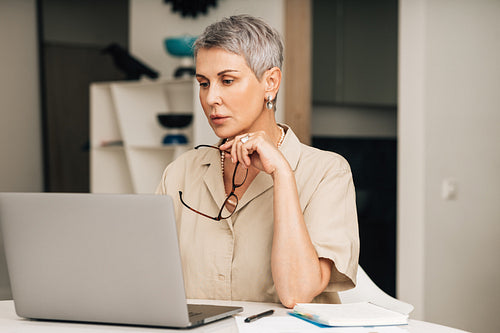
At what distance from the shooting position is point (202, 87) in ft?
5.10

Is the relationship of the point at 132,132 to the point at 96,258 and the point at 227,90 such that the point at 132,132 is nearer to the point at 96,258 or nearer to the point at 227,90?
the point at 227,90

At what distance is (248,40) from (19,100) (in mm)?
4472

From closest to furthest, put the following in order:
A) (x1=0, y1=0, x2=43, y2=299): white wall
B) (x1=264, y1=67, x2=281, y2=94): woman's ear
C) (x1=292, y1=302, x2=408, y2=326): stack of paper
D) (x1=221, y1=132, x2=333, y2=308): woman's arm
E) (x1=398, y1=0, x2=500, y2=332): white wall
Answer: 1. (x1=292, y1=302, x2=408, y2=326): stack of paper
2. (x1=221, y1=132, x2=333, y2=308): woman's arm
3. (x1=264, y1=67, x2=281, y2=94): woman's ear
4. (x1=398, y1=0, x2=500, y2=332): white wall
5. (x1=0, y1=0, x2=43, y2=299): white wall

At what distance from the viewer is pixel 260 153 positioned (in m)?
1.40

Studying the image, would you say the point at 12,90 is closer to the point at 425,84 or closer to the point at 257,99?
the point at 425,84

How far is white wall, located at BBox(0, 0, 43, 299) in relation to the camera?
5.47m

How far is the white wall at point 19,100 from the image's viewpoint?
5.47 metres

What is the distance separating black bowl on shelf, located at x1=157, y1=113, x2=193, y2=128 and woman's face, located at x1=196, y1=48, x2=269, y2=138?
2180 millimetres

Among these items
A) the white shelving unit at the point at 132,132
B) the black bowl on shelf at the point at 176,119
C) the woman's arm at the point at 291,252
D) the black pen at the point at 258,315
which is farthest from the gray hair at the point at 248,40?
the white shelving unit at the point at 132,132

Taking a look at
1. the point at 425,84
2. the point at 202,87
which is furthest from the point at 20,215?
the point at 425,84

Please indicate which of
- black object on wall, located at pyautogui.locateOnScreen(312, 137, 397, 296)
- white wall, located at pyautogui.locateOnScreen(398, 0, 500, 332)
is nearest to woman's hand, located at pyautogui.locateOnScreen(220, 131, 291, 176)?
white wall, located at pyautogui.locateOnScreen(398, 0, 500, 332)

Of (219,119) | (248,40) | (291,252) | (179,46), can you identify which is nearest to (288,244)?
(291,252)

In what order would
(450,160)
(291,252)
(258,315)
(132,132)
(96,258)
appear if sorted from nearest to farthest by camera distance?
(96,258) → (258,315) → (291,252) → (450,160) → (132,132)

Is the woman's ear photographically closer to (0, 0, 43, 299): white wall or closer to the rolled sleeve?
the rolled sleeve
